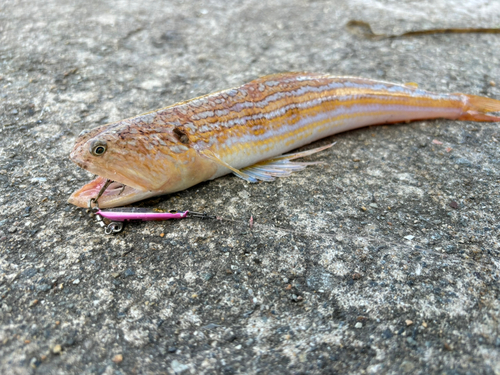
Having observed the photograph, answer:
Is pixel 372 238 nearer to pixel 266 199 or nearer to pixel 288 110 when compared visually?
pixel 266 199

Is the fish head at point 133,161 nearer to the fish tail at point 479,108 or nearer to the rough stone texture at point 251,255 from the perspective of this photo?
the rough stone texture at point 251,255

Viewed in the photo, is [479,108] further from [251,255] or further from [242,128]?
[251,255]

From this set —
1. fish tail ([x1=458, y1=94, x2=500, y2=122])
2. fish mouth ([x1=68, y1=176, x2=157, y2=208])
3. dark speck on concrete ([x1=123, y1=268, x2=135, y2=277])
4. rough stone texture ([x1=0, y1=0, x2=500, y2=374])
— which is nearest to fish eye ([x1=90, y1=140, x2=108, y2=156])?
fish mouth ([x1=68, y1=176, x2=157, y2=208])

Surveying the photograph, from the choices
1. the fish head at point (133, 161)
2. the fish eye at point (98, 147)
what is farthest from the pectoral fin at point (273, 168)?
the fish eye at point (98, 147)

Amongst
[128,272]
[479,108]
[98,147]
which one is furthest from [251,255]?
[479,108]

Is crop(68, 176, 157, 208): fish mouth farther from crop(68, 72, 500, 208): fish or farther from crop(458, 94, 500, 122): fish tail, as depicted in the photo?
crop(458, 94, 500, 122): fish tail

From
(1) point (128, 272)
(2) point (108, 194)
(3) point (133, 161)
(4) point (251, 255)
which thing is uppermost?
(3) point (133, 161)
